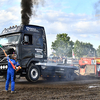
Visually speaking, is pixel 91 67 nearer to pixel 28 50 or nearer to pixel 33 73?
pixel 33 73

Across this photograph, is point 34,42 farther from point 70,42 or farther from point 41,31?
point 70,42

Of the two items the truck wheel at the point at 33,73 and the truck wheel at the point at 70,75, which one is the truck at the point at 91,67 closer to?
the truck wheel at the point at 70,75

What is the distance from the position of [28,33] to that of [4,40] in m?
1.49

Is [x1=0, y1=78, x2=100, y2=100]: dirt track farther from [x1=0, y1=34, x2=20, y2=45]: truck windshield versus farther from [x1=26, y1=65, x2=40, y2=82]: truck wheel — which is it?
[x1=0, y1=34, x2=20, y2=45]: truck windshield

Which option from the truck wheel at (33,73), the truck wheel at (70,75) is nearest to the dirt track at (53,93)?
the truck wheel at (33,73)

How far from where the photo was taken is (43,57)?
39.9 ft

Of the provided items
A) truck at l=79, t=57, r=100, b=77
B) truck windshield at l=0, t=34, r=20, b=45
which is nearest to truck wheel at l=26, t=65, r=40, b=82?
truck windshield at l=0, t=34, r=20, b=45

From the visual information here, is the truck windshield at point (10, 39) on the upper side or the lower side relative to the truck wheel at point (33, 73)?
upper

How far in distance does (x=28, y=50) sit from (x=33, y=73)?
1.40m

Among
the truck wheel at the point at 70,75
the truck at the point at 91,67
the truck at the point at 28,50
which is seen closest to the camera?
the truck at the point at 28,50

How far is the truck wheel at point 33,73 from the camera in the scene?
11344 millimetres

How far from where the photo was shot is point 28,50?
11.4 m

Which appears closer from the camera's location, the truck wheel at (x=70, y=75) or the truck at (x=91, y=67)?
the truck wheel at (x=70, y=75)

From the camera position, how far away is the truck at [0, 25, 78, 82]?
36.4 ft
